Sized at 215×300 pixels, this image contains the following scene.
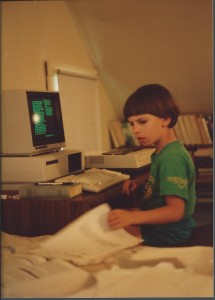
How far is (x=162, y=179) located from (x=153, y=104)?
246 mm

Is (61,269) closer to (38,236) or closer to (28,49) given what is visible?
(38,236)

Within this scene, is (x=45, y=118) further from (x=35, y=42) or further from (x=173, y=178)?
(x=173, y=178)

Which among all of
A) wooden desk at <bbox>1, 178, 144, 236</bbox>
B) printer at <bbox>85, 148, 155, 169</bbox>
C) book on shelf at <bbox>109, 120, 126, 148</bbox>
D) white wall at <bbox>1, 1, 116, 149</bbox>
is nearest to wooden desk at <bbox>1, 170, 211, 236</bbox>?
wooden desk at <bbox>1, 178, 144, 236</bbox>

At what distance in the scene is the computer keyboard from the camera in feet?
5.50

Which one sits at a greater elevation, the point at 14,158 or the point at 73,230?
the point at 14,158

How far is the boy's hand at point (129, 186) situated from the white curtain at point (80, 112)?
1.22m

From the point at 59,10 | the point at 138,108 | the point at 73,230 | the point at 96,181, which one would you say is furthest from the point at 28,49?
the point at 73,230

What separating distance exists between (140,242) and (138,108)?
1.33 feet

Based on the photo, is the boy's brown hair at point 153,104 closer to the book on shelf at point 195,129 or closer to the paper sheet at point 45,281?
the paper sheet at point 45,281

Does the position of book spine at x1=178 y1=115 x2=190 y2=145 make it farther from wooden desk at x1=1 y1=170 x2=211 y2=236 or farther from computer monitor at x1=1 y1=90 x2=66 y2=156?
wooden desk at x1=1 y1=170 x2=211 y2=236

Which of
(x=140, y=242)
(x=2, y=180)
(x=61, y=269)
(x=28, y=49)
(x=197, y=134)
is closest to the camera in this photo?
(x=61, y=269)

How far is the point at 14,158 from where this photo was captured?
1.93 meters

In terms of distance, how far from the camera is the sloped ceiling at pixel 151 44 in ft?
9.43

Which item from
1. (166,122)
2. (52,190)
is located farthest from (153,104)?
(52,190)
